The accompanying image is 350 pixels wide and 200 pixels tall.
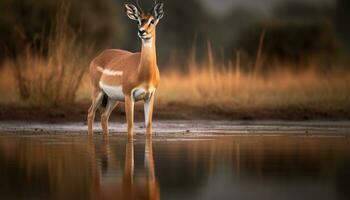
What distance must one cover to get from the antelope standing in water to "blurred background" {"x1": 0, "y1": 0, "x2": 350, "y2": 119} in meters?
3.32

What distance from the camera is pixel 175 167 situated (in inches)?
493

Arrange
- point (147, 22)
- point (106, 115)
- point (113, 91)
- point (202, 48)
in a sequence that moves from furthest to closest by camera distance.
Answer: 1. point (202, 48)
2. point (106, 115)
3. point (113, 91)
4. point (147, 22)

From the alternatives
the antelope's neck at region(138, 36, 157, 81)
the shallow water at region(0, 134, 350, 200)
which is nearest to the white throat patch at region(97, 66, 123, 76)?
the antelope's neck at region(138, 36, 157, 81)

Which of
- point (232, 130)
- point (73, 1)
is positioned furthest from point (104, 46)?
point (232, 130)

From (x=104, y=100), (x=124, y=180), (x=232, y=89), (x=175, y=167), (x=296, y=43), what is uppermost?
(x=296, y=43)

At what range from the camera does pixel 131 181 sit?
1090 cm

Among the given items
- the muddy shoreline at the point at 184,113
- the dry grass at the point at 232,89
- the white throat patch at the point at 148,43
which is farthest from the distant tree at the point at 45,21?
the white throat patch at the point at 148,43

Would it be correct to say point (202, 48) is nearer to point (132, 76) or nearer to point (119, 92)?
point (119, 92)

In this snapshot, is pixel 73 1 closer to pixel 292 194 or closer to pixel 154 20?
pixel 154 20

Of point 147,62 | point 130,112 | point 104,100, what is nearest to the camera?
point 130,112

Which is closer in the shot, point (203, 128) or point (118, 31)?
point (203, 128)

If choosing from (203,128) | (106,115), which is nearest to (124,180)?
(106,115)

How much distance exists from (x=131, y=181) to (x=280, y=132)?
7960 millimetres

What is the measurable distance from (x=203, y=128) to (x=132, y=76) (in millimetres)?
2697
